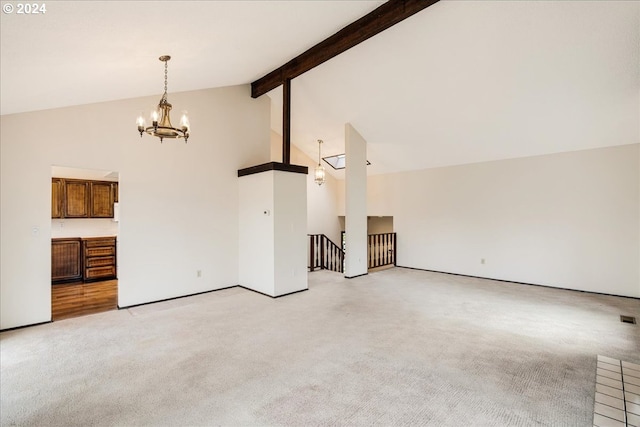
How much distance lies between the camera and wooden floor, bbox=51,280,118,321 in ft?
14.9

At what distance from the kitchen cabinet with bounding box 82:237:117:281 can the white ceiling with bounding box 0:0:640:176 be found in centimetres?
336

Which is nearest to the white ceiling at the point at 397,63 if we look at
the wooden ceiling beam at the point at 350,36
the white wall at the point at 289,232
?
the wooden ceiling beam at the point at 350,36

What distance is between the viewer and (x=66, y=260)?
6.26m

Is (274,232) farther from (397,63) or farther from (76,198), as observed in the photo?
(76,198)

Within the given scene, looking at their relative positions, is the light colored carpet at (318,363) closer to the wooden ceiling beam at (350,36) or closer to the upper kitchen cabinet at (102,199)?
the upper kitchen cabinet at (102,199)

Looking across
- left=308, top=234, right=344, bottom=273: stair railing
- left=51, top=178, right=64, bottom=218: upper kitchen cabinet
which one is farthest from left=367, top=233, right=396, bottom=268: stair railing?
left=51, top=178, right=64, bottom=218: upper kitchen cabinet

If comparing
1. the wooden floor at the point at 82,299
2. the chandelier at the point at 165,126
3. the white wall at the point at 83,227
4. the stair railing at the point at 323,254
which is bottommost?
the wooden floor at the point at 82,299

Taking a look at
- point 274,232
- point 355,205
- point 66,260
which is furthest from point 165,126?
point 66,260

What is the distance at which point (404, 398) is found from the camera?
236cm

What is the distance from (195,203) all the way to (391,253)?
5360 mm

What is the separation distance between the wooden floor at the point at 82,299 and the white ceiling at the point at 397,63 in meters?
2.82

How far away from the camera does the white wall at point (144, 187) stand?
3.85 metres

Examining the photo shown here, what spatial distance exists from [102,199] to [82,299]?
2502 millimetres

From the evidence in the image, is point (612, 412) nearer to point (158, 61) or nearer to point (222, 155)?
point (158, 61)
